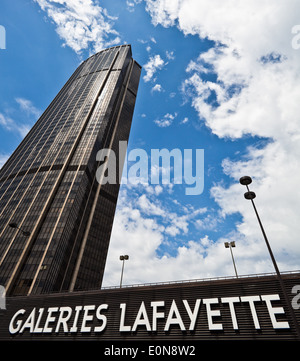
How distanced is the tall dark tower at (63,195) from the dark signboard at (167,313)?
3494cm

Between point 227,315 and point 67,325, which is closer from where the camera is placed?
point 227,315

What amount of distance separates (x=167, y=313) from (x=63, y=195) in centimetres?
7585

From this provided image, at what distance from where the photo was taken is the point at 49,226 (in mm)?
75625

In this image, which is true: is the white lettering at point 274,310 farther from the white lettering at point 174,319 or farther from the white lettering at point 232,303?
the white lettering at point 174,319

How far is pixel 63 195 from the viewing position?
85125 mm

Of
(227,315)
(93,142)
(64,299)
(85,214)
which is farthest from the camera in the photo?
(93,142)

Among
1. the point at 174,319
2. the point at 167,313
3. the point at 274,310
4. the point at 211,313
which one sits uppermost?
the point at 167,313

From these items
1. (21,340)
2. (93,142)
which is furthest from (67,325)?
(93,142)

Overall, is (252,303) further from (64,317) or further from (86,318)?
(64,317)

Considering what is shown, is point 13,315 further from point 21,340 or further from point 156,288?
point 156,288

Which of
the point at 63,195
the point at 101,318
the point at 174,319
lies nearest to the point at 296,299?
the point at 174,319

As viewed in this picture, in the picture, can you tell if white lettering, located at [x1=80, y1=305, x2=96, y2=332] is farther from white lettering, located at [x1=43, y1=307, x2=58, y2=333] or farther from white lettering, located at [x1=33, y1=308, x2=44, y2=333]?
white lettering, located at [x1=33, y1=308, x2=44, y2=333]

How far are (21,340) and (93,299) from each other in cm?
796

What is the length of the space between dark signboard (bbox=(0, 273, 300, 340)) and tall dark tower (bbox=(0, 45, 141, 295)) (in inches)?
1375
